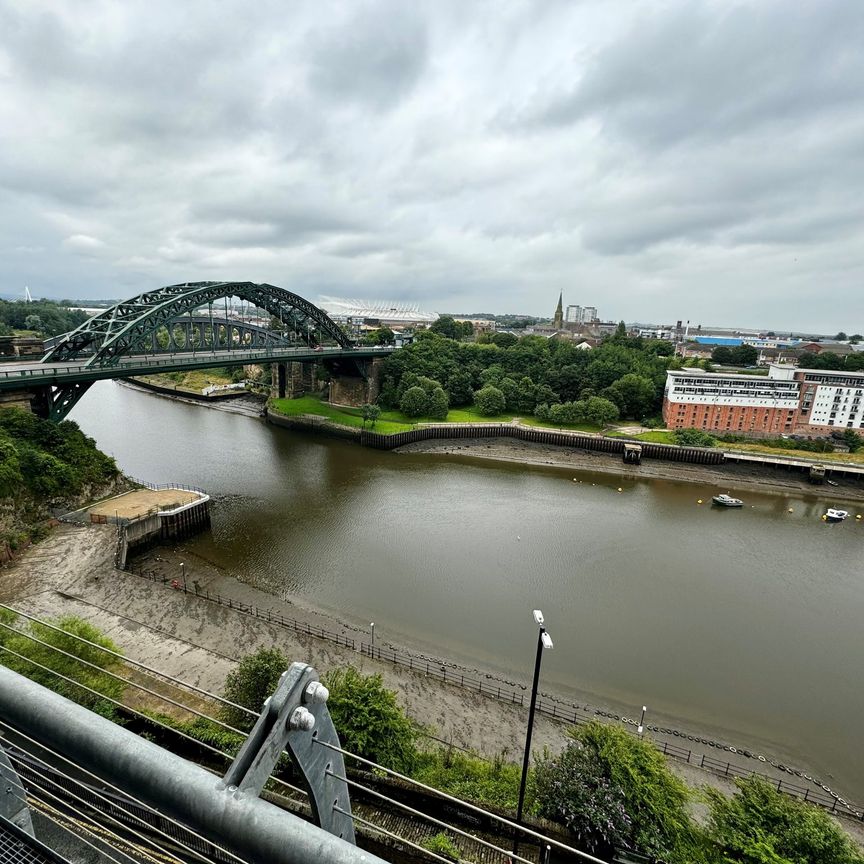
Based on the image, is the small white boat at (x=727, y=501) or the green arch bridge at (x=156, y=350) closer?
the green arch bridge at (x=156, y=350)

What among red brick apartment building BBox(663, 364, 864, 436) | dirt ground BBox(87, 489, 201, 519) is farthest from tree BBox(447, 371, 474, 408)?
dirt ground BBox(87, 489, 201, 519)

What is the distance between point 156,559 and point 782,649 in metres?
22.1

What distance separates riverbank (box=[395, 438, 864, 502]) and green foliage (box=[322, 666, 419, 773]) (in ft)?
89.5

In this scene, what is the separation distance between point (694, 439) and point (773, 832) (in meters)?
32.5

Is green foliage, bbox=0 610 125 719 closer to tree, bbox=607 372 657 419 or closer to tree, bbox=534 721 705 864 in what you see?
tree, bbox=534 721 705 864

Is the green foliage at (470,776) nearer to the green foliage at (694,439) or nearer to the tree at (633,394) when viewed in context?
the green foliage at (694,439)

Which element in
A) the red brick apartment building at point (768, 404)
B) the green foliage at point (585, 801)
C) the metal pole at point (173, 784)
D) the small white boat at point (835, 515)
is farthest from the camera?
the red brick apartment building at point (768, 404)

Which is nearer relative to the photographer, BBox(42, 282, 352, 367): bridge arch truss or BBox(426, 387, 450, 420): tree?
BBox(42, 282, 352, 367): bridge arch truss

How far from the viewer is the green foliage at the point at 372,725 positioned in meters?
8.72

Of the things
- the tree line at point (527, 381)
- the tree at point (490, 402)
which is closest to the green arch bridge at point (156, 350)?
the tree line at point (527, 381)

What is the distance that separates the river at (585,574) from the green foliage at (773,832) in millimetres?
5493

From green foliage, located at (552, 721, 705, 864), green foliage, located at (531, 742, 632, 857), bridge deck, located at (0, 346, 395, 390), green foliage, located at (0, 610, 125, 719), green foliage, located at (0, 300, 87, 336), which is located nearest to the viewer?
green foliage, located at (552, 721, 705, 864)

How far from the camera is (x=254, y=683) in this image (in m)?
9.72

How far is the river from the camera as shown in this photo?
14164 mm
